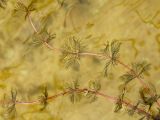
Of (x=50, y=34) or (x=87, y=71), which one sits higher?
(x=50, y=34)

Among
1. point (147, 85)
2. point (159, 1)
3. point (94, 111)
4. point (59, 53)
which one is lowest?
point (94, 111)

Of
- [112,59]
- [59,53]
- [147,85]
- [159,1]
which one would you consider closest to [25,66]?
[59,53]

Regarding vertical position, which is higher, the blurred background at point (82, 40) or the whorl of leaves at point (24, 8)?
the whorl of leaves at point (24, 8)

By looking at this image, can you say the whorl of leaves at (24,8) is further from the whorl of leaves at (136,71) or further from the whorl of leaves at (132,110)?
the whorl of leaves at (132,110)

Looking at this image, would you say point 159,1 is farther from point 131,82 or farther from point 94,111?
point 94,111

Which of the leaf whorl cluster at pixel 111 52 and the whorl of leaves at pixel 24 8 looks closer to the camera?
the leaf whorl cluster at pixel 111 52

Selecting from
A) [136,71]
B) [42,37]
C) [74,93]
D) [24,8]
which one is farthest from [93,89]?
[24,8]

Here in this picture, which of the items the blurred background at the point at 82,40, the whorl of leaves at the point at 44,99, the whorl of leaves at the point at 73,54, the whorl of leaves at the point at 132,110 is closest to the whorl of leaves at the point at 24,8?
the blurred background at the point at 82,40
